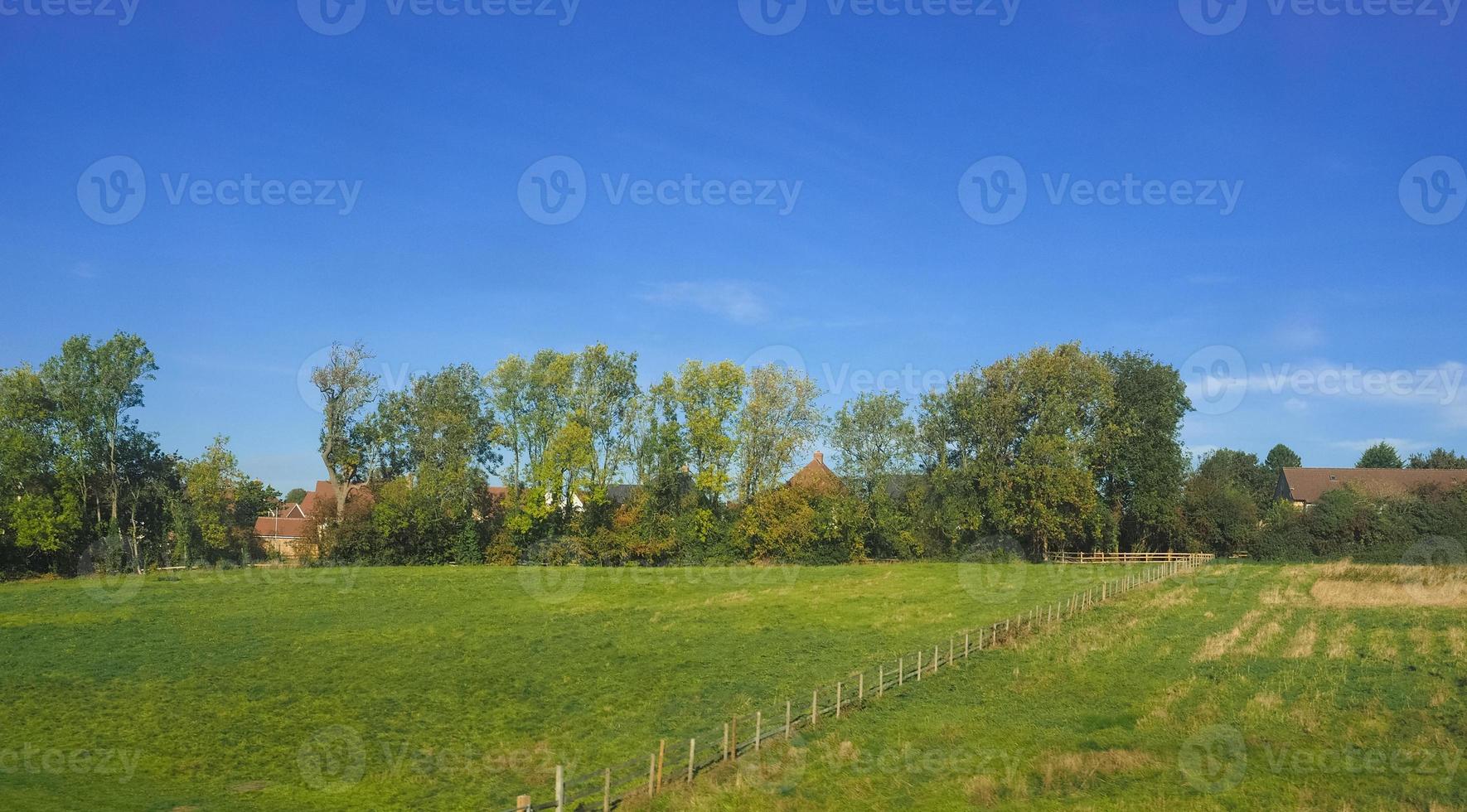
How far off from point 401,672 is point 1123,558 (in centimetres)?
5658

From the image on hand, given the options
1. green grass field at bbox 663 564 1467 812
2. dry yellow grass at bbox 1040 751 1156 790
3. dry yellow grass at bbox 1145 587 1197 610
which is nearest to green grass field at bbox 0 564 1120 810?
green grass field at bbox 663 564 1467 812

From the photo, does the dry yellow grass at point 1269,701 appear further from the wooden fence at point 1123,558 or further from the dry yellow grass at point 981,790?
the wooden fence at point 1123,558

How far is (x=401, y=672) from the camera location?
35.8 m

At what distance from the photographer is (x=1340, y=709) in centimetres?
2558

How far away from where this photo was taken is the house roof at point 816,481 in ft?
248

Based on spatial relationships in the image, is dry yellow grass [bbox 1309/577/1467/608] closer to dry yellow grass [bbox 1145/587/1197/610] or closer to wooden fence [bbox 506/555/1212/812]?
dry yellow grass [bbox 1145/587/1197/610]

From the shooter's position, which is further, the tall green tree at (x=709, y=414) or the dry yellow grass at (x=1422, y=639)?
the tall green tree at (x=709, y=414)

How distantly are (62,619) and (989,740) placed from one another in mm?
43599

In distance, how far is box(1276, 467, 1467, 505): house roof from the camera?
88125mm

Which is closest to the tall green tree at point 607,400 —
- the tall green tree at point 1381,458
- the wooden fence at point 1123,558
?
the wooden fence at point 1123,558

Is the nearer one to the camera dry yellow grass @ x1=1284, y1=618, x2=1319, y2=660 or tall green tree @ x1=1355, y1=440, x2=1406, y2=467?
dry yellow grass @ x1=1284, y1=618, x2=1319, y2=660

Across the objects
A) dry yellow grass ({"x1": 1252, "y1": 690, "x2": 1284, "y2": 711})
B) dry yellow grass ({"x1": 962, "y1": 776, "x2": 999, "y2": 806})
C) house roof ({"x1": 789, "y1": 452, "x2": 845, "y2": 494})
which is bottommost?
dry yellow grass ({"x1": 962, "y1": 776, "x2": 999, "y2": 806})

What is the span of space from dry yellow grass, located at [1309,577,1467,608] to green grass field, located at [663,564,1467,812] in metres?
3.78

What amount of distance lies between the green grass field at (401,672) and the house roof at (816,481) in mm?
13969
